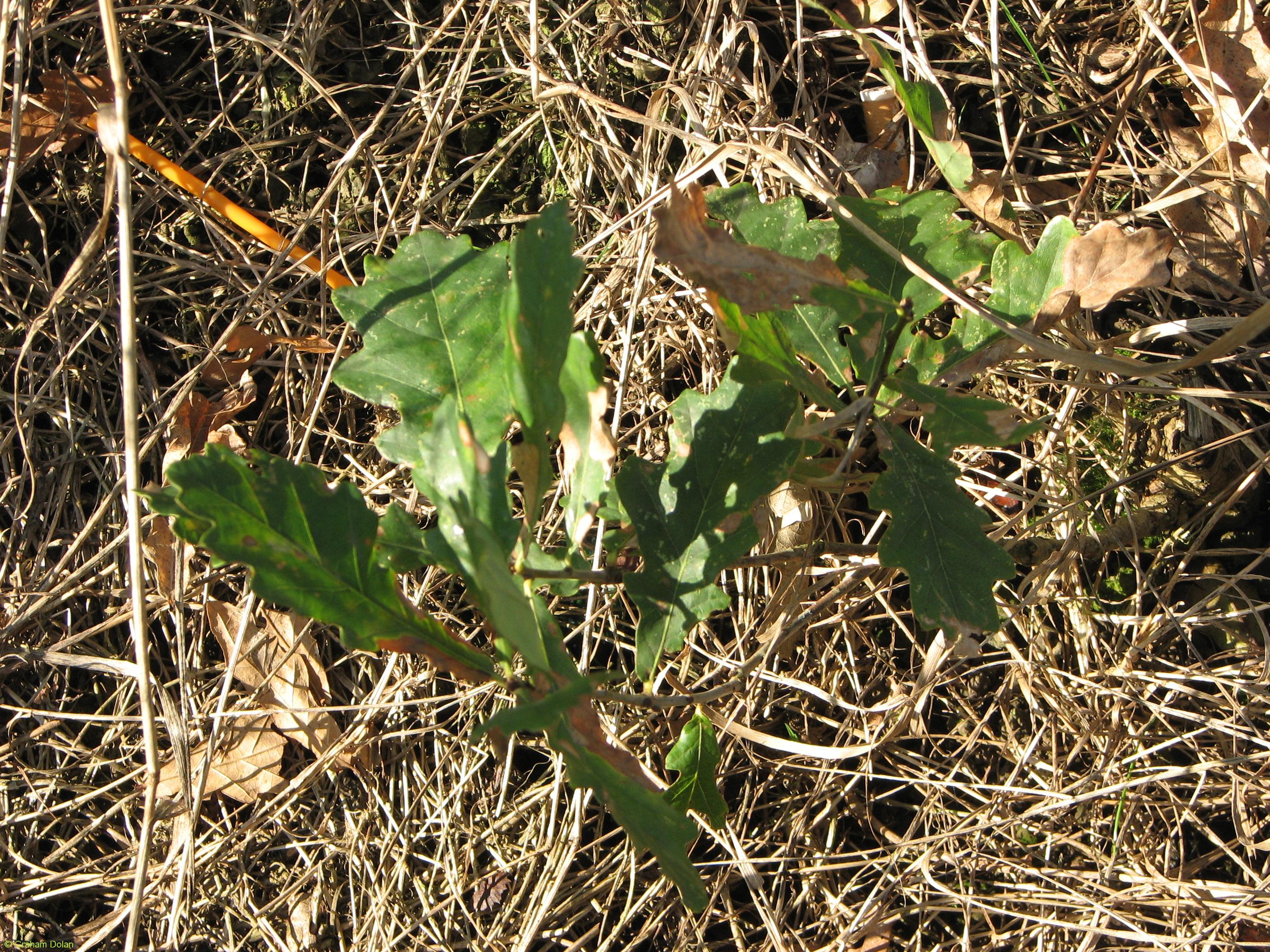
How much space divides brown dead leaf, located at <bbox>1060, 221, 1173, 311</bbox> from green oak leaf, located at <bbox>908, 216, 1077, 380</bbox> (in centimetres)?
2

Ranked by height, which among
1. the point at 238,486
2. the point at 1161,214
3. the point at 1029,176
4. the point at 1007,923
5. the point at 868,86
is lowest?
the point at 1007,923

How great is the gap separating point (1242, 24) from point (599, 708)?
197cm

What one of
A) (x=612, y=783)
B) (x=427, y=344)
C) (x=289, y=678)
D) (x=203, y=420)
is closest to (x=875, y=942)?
(x=612, y=783)

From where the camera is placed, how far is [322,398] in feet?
7.11

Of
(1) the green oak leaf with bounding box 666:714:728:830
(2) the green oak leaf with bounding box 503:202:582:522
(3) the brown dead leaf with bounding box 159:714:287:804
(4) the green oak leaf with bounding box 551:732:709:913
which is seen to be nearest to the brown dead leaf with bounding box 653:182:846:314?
(2) the green oak leaf with bounding box 503:202:582:522

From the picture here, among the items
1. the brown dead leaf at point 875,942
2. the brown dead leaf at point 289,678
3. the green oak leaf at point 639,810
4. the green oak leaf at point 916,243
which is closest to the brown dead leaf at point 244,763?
the brown dead leaf at point 289,678

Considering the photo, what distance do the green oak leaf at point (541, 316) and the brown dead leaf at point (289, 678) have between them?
1.19 m

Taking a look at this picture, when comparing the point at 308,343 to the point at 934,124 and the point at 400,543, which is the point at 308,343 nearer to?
the point at 400,543

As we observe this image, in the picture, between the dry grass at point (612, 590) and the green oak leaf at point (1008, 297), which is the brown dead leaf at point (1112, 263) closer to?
the green oak leaf at point (1008, 297)

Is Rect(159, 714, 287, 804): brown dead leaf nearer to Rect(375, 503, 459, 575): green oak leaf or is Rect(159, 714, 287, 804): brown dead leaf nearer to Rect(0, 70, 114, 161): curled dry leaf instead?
Rect(375, 503, 459, 575): green oak leaf

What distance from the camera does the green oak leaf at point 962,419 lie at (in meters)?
1.42

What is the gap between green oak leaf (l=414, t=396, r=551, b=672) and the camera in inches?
40.9

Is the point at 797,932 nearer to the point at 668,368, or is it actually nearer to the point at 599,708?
the point at 599,708

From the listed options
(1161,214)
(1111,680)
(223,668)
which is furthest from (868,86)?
(223,668)
